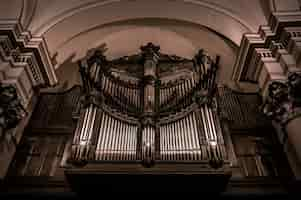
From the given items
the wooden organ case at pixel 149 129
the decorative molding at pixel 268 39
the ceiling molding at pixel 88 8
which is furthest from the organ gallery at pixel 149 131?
the ceiling molding at pixel 88 8

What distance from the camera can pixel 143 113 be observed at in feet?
14.3

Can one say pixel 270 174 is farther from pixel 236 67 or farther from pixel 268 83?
pixel 236 67

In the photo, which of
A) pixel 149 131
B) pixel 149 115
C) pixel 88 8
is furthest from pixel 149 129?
pixel 88 8

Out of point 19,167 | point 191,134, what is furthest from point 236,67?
point 19,167

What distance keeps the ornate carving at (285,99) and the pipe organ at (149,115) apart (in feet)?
2.65

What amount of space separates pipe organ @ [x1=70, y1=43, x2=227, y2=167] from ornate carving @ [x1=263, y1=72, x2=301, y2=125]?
0.81 metres

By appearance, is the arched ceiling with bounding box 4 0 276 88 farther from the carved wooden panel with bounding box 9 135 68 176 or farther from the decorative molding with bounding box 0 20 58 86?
the carved wooden panel with bounding box 9 135 68 176

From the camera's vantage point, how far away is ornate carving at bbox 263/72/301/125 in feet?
13.2

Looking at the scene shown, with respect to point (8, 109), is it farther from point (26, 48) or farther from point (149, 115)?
point (149, 115)

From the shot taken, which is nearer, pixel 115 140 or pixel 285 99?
pixel 115 140

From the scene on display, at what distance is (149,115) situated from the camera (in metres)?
4.30

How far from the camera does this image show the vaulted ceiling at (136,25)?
5.59 m

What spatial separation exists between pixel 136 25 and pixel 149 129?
3.41 m

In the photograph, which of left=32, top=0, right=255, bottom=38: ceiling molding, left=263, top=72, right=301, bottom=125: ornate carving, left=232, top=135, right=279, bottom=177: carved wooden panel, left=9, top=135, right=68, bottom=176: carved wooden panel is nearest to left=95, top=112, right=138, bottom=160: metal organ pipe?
left=9, top=135, right=68, bottom=176: carved wooden panel
